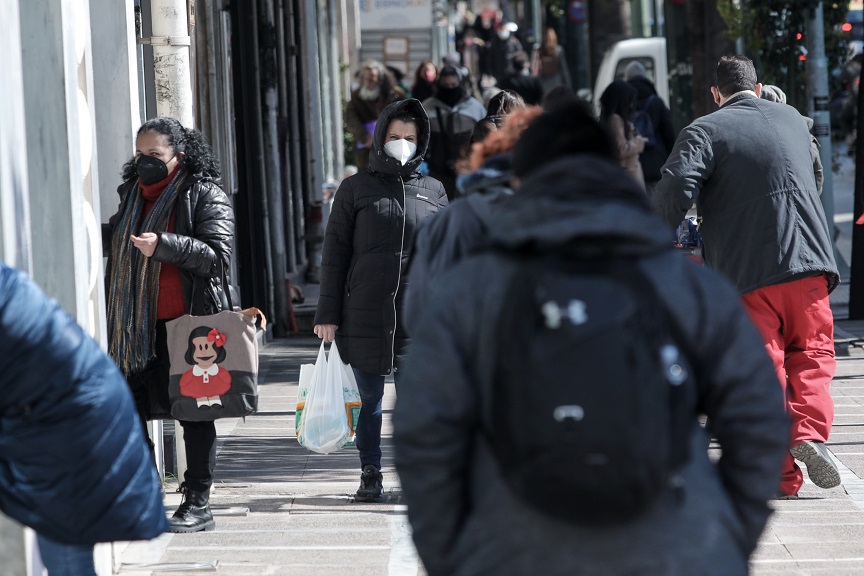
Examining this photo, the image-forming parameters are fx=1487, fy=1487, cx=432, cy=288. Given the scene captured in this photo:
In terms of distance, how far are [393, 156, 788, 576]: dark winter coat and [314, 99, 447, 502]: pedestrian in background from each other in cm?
370

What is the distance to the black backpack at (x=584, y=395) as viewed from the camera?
8.01 ft

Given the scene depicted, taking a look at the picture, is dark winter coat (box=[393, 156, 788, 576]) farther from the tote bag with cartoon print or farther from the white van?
the white van

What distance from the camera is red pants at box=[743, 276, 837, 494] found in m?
6.29

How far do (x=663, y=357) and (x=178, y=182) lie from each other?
3.71 metres

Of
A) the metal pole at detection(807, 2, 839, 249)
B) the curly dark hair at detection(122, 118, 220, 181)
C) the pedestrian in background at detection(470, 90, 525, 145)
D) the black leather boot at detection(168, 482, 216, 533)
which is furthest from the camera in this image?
the metal pole at detection(807, 2, 839, 249)

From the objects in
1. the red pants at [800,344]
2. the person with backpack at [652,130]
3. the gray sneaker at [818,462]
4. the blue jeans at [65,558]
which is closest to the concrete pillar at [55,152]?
the blue jeans at [65,558]

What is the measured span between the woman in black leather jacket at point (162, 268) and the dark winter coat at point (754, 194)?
1.94m

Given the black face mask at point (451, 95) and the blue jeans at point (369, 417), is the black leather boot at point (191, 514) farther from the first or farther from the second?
the black face mask at point (451, 95)

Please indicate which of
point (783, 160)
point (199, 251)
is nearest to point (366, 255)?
point (199, 251)

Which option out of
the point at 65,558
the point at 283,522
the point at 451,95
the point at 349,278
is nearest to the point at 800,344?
the point at 349,278

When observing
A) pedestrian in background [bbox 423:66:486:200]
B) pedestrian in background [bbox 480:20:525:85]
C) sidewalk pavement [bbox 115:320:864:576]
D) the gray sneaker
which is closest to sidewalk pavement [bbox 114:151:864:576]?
sidewalk pavement [bbox 115:320:864:576]

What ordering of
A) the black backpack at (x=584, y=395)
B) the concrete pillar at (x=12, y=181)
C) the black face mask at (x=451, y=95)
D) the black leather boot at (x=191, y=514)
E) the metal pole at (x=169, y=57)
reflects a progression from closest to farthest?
the black backpack at (x=584, y=395)
the concrete pillar at (x=12, y=181)
the black leather boot at (x=191, y=514)
the metal pole at (x=169, y=57)
the black face mask at (x=451, y=95)

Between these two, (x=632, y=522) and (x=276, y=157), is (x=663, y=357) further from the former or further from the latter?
(x=276, y=157)

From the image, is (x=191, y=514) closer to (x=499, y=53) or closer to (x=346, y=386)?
(x=346, y=386)
